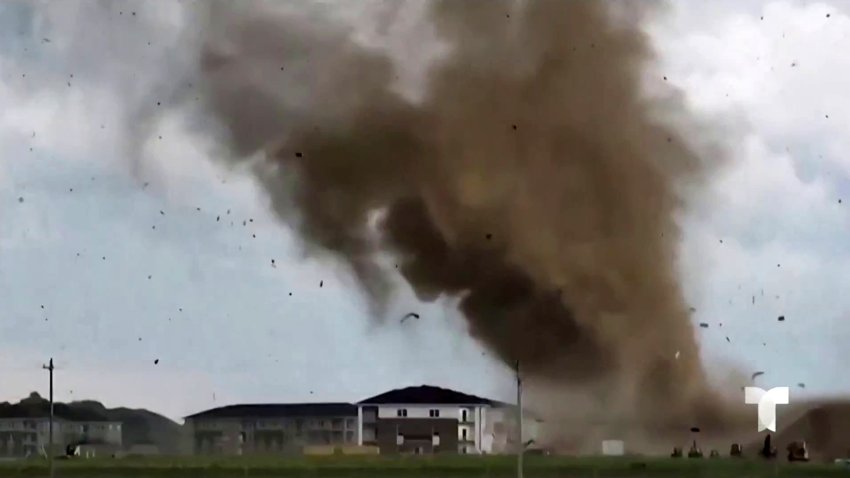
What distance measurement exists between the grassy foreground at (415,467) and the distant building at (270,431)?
0.79m

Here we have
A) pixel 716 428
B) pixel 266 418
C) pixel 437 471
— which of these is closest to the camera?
pixel 716 428

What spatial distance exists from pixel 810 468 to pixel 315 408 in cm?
1154

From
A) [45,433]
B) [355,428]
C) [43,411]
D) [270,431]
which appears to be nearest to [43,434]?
[45,433]

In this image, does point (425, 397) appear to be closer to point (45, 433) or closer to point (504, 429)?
point (504, 429)

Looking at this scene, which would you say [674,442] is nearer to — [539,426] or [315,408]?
[539,426]

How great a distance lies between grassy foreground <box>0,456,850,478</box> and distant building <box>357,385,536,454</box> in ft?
2.46

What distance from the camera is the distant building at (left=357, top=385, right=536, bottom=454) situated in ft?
82.7

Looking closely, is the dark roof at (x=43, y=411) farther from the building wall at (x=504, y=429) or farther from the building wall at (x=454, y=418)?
the building wall at (x=504, y=429)

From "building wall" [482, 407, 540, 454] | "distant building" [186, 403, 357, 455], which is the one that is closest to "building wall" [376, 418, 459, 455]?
"distant building" [186, 403, 357, 455]

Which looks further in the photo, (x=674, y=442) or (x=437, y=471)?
(x=437, y=471)

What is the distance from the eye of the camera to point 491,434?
26.7 metres

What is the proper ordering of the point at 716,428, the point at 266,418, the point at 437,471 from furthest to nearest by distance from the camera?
the point at 266,418, the point at 437,471, the point at 716,428

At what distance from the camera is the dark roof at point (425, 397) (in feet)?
81.0

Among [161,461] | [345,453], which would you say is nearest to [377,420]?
[345,453]
